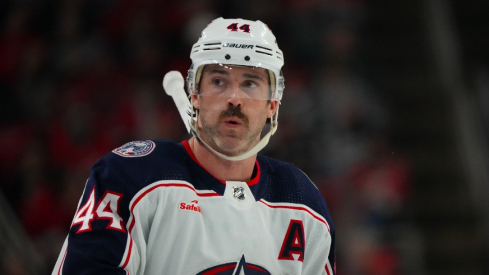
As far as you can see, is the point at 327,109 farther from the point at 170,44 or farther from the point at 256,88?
the point at 256,88

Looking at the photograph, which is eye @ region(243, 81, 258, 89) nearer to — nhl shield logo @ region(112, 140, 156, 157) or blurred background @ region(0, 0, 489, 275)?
nhl shield logo @ region(112, 140, 156, 157)

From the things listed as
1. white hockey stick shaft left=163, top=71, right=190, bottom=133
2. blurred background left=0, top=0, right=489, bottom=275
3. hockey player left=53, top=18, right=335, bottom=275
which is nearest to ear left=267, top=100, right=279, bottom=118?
hockey player left=53, top=18, right=335, bottom=275

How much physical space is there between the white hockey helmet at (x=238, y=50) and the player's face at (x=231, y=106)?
0.03 metres

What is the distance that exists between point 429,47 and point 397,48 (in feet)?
1.70

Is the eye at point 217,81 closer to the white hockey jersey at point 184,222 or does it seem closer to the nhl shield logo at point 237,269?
the white hockey jersey at point 184,222

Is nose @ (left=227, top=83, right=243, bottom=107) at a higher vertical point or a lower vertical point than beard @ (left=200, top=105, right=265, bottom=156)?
higher

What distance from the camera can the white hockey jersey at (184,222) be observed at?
2129mm

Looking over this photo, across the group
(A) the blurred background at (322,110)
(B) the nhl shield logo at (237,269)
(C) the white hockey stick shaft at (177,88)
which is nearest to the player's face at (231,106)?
(C) the white hockey stick shaft at (177,88)

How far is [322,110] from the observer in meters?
5.77

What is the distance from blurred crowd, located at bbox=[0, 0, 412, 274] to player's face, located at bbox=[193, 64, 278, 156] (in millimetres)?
2392

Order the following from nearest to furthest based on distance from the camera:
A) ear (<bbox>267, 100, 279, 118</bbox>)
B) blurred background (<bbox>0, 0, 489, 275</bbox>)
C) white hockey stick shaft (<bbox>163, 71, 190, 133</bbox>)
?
ear (<bbox>267, 100, 279, 118</bbox>), white hockey stick shaft (<bbox>163, 71, 190, 133</bbox>), blurred background (<bbox>0, 0, 489, 275</bbox>)

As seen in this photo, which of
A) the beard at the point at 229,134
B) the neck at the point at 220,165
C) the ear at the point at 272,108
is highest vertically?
the ear at the point at 272,108

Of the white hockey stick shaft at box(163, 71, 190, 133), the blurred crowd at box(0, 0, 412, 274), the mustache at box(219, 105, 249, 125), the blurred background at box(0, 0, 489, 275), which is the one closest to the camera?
the mustache at box(219, 105, 249, 125)

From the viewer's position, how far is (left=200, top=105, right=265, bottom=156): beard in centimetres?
238
